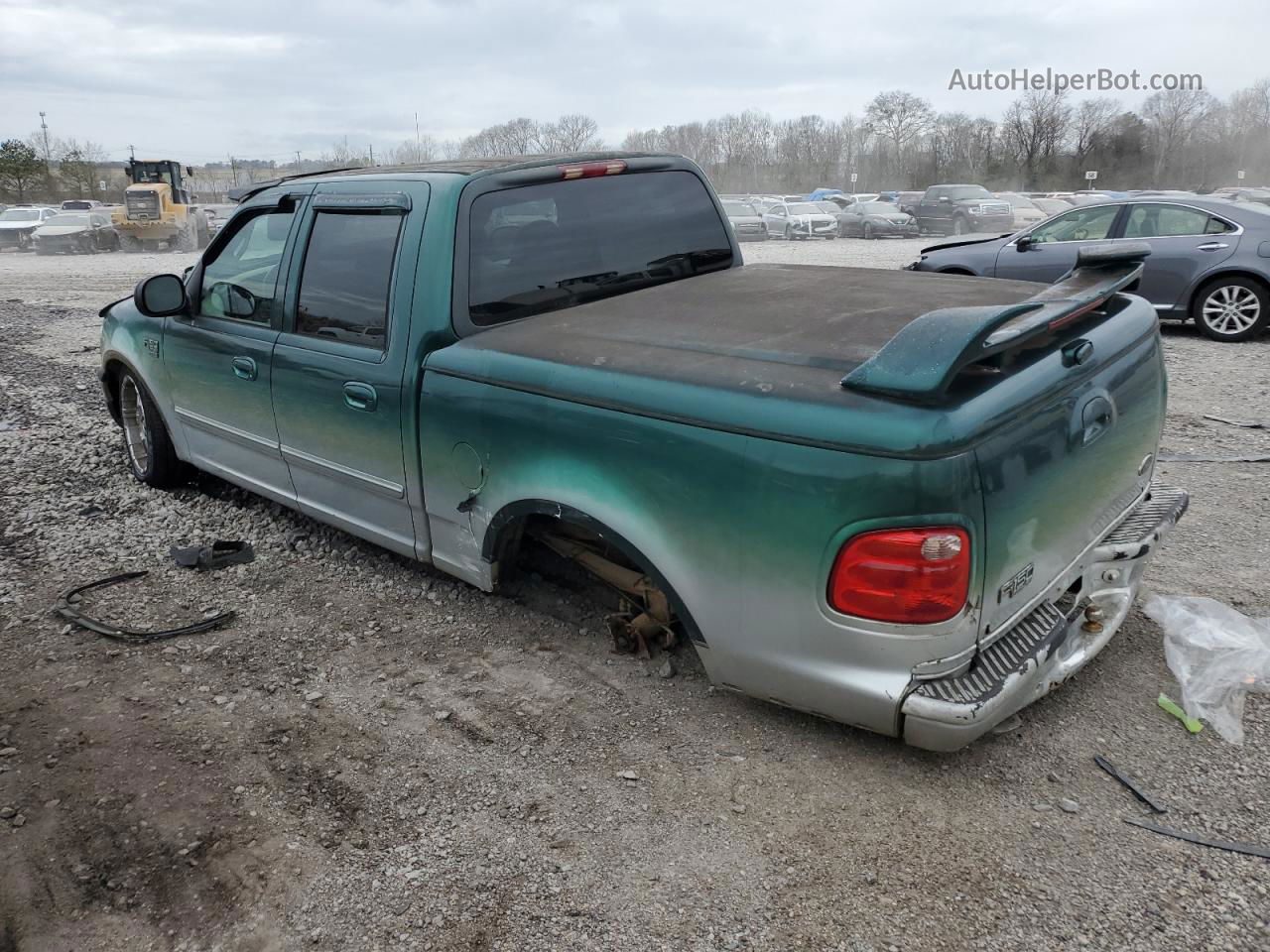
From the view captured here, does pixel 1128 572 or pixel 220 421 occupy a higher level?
pixel 220 421

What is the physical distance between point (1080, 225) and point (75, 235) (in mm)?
27660

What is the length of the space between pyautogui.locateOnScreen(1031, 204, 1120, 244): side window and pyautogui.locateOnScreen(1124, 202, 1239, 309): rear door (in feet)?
0.76

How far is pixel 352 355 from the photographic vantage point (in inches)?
141

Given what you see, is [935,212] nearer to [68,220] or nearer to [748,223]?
[748,223]

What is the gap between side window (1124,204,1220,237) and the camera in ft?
32.9

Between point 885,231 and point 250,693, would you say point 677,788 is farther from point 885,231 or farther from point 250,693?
point 885,231

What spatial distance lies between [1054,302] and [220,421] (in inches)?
142

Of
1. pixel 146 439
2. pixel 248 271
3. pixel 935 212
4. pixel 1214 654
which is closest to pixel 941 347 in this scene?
pixel 1214 654

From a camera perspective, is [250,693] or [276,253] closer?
[250,693]

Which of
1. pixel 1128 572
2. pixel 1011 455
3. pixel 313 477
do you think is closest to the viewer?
pixel 1011 455

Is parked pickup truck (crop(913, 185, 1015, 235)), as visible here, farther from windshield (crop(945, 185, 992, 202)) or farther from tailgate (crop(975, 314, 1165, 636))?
tailgate (crop(975, 314, 1165, 636))

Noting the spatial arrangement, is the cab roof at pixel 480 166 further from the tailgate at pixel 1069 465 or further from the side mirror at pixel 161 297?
the tailgate at pixel 1069 465

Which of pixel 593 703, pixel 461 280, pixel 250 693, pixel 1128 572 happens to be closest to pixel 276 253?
pixel 461 280

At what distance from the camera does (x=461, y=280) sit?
3.38 m
